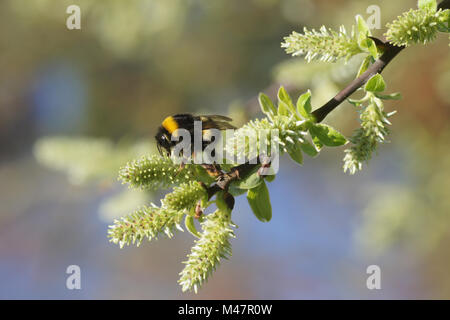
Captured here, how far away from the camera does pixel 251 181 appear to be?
1.22 feet

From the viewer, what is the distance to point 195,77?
1729 mm

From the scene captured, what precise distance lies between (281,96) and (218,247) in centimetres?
14

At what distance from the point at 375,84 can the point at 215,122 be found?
17cm

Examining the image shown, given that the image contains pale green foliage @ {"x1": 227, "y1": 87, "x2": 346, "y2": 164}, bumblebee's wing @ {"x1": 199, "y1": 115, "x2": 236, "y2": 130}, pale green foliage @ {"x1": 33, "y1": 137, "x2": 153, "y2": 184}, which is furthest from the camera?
pale green foliage @ {"x1": 33, "y1": 137, "x2": 153, "y2": 184}

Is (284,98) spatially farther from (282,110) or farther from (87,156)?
(87,156)

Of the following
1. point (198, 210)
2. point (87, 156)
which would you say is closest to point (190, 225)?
point (198, 210)

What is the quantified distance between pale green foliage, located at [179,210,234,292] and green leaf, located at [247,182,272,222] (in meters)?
0.03

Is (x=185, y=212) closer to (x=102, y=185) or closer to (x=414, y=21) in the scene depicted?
(x=414, y=21)

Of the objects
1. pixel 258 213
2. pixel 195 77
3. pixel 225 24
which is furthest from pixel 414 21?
pixel 195 77

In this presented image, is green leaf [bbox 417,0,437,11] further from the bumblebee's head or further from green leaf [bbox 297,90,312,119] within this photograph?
the bumblebee's head

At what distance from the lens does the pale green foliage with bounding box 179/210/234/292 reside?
0.36m

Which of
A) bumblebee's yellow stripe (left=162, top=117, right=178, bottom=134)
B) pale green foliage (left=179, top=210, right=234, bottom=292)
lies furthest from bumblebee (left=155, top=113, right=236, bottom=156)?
pale green foliage (left=179, top=210, right=234, bottom=292)

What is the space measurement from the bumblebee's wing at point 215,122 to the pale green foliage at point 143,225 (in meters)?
0.13

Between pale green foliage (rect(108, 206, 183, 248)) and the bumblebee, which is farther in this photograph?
the bumblebee
